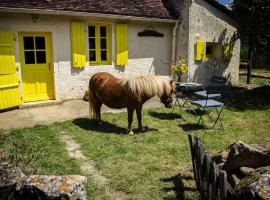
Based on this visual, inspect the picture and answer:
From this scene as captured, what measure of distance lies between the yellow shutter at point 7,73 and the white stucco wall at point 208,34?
23.1ft

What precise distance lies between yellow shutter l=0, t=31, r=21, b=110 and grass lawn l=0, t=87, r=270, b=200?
2214 millimetres

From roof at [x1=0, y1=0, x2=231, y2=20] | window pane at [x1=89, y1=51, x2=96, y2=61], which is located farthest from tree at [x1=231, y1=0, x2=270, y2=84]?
window pane at [x1=89, y1=51, x2=96, y2=61]

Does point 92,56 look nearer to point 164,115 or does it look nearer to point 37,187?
point 164,115

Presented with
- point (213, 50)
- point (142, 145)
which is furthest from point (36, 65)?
point (213, 50)

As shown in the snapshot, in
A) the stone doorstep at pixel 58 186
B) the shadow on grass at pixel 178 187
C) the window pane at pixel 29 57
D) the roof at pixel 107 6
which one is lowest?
the shadow on grass at pixel 178 187

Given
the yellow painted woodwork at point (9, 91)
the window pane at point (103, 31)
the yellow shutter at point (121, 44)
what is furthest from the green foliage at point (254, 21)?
the yellow painted woodwork at point (9, 91)

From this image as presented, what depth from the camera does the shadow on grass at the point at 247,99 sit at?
10.8 meters

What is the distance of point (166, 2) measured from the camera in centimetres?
1369

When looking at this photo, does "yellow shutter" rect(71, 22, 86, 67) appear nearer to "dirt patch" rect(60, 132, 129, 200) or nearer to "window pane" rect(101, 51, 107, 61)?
"window pane" rect(101, 51, 107, 61)

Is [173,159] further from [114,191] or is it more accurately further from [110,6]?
[110,6]

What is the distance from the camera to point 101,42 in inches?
A: 463

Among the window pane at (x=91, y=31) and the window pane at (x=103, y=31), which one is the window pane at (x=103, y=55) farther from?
the window pane at (x=91, y=31)

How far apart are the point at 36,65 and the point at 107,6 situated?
136 inches

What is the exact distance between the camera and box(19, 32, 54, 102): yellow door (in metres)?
10.2
